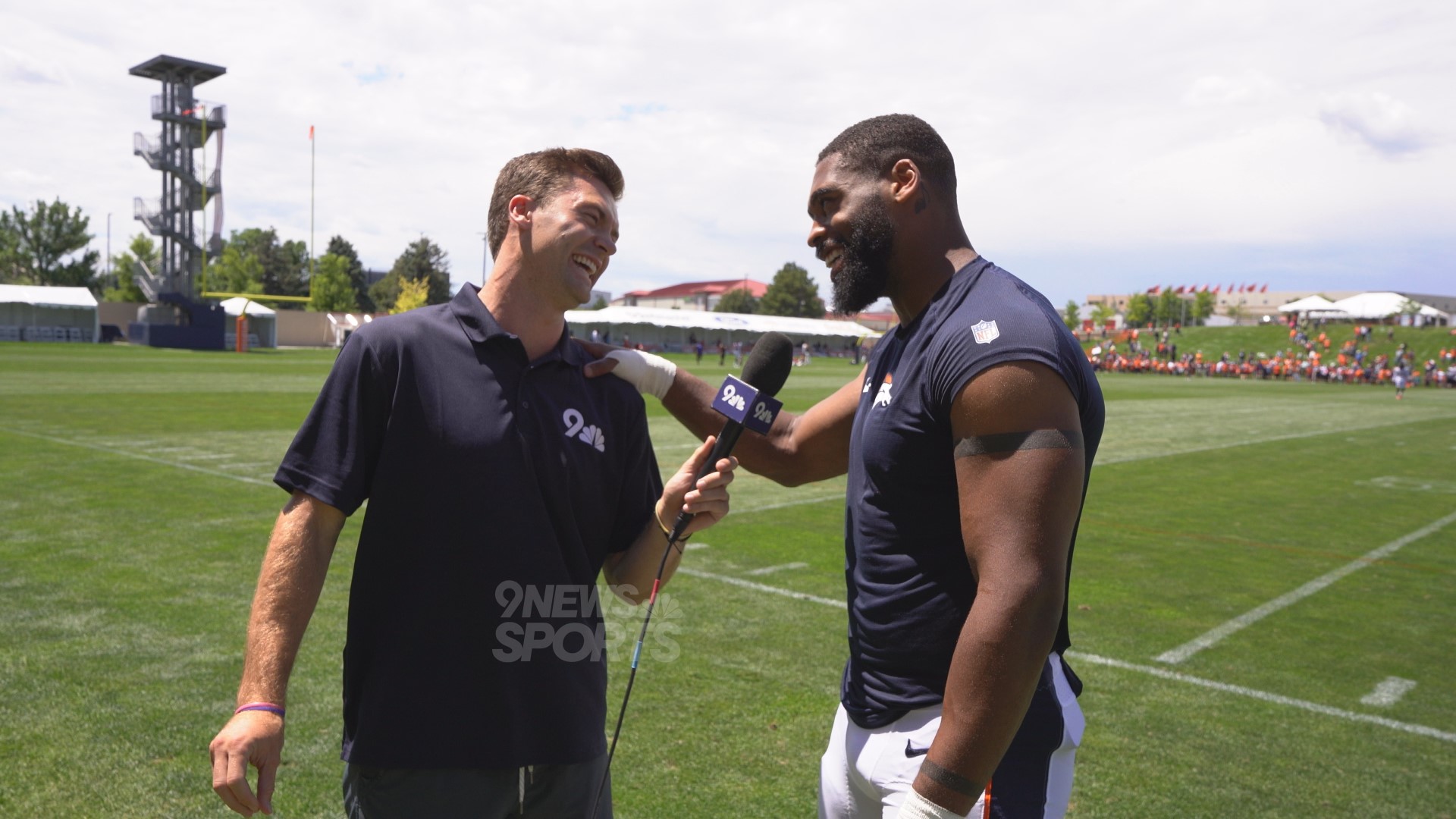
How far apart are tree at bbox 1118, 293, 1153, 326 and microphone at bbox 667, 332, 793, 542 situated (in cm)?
17357

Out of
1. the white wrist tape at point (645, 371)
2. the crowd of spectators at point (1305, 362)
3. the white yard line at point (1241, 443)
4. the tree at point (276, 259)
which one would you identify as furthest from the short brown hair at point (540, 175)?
the tree at point (276, 259)

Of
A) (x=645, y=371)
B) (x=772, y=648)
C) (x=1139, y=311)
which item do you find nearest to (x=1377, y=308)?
(x=1139, y=311)

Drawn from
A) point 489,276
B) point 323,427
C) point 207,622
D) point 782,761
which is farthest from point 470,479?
point 207,622

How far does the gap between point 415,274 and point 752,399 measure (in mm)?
112643

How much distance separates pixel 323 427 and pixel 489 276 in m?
0.71

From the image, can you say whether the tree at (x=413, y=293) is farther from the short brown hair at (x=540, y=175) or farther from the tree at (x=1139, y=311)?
the tree at (x=1139, y=311)

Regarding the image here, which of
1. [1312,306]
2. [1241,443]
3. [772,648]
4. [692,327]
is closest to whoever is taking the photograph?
[772,648]

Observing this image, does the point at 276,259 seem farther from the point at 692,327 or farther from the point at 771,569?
the point at 771,569

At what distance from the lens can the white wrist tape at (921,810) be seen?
2.08 metres

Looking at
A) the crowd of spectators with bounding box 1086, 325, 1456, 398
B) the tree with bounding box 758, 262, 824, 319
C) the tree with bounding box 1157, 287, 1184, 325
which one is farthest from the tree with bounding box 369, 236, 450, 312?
the tree with bounding box 1157, 287, 1184, 325

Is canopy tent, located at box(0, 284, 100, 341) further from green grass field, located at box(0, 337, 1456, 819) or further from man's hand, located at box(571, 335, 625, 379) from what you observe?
man's hand, located at box(571, 335, 625, 379)

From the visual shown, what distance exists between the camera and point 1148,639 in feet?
23.8

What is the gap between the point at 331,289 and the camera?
3322 inches

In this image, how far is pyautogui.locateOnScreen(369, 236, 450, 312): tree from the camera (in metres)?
110
